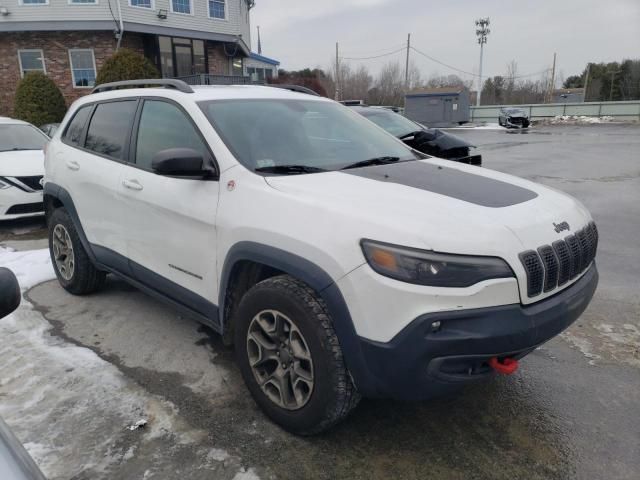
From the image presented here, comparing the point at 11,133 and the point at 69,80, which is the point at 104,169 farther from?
the point at 69,80

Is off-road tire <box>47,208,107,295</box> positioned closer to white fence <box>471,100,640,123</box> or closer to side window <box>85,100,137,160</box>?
side window <box>85,100,137,160</box>

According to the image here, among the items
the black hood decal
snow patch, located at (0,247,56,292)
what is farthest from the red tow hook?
snow patch, located at (0,247,56,292)

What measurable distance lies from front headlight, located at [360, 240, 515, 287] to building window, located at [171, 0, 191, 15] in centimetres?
2381

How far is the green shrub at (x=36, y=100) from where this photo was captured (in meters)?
19.4

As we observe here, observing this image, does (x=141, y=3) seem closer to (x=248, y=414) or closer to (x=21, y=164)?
(x=21, y=164)

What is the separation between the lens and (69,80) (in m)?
21.8

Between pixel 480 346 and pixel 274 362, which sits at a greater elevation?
pixel 480 346

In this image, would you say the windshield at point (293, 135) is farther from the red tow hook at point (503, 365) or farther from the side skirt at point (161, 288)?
the red tow hook at point (503, 365)

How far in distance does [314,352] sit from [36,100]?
21277 millimetres

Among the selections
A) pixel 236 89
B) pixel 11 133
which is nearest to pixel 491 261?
pixel 236 89

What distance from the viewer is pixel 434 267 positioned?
81.0 inches

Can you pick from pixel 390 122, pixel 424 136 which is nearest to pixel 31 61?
pixel 390 122

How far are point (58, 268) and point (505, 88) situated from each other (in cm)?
7103

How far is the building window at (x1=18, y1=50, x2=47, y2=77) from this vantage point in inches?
845
